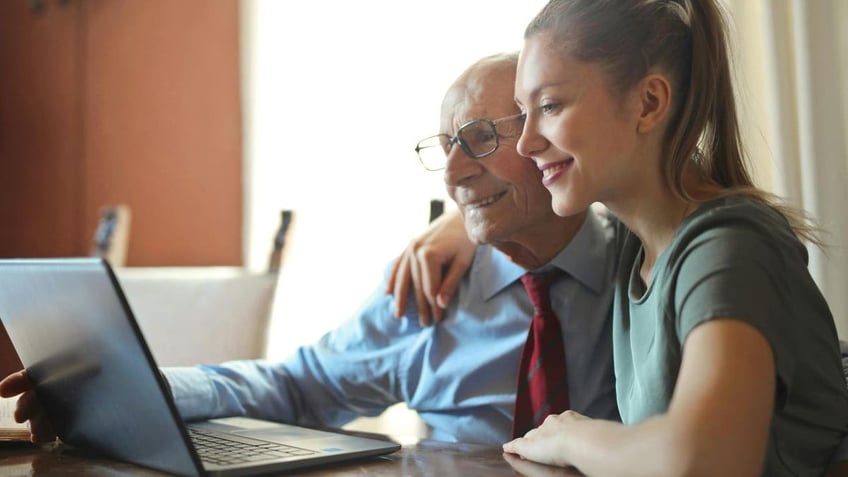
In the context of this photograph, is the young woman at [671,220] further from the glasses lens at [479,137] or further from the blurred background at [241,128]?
the blurred background at [241,128]

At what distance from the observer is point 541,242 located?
1522 mm

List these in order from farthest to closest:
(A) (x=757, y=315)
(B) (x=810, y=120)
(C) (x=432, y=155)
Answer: (C) (x=432, y=155), (B) (x=810, y=120), (A) (x=757, y=315)

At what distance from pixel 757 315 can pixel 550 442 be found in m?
0.29

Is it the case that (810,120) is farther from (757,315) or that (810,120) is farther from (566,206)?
(757,315)

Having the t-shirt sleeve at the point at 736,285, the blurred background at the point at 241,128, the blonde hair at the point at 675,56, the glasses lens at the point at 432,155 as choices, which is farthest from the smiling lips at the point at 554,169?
the blurred background at the point at 241,128

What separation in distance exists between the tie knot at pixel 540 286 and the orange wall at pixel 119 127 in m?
1.79

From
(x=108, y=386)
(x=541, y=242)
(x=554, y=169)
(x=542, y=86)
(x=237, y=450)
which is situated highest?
(x=542, y=86)

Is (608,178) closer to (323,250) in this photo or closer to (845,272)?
(845,272)

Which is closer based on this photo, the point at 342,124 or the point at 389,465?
the point at 389,465

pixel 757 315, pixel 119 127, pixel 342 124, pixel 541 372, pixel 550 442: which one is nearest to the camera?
pixel 757 315

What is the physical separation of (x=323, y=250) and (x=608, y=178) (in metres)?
1.66

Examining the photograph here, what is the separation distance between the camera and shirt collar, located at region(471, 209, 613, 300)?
1.49 m


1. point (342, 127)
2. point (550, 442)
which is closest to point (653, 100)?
point (550, 442)

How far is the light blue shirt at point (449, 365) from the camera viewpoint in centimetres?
146
